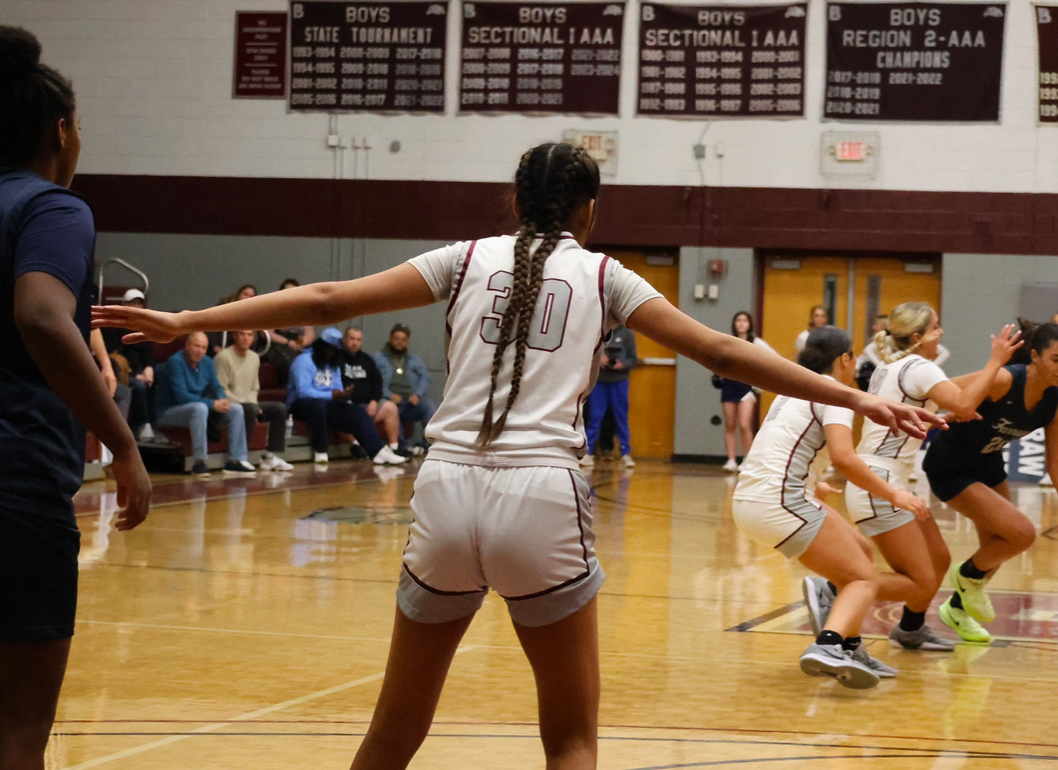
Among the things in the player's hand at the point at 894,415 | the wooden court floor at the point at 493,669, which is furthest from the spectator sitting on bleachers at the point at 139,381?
the player's hand at the point at 894,415

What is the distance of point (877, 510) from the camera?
552 centimetres

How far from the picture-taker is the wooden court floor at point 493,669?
4105 millimetres

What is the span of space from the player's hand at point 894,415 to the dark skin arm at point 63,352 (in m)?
1.41

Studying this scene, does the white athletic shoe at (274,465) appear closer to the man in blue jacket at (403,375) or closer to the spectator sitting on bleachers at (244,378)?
the spectator sitting on bleachers at (244,378)

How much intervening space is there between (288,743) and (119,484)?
183 cm

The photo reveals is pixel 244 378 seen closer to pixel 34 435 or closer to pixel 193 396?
pixel 193 396

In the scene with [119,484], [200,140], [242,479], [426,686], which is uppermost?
[200,140]

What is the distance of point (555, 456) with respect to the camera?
2.60 metres

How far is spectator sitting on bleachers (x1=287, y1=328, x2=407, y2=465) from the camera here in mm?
13695

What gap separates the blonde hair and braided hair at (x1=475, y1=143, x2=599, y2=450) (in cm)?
320

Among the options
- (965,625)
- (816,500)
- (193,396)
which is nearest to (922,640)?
(965,625)

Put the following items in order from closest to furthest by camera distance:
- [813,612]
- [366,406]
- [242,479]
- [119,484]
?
[119,484] < [813,612] < [242,479] < [366,406]

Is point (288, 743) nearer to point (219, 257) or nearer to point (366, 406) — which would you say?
point (366, 406)

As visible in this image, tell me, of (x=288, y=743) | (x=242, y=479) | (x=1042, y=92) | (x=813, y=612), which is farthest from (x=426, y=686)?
(x=1042, y=92)
